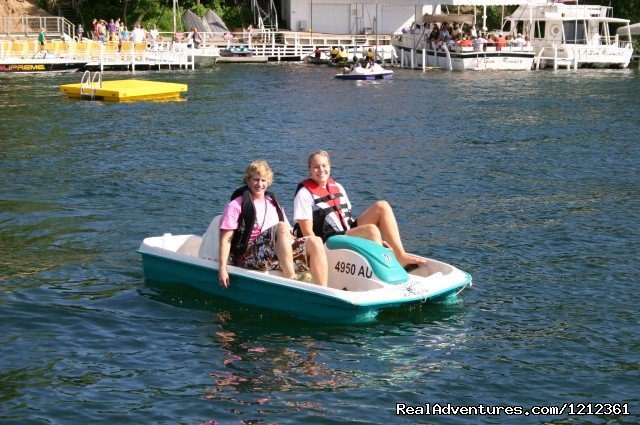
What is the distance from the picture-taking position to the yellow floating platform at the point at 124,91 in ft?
119

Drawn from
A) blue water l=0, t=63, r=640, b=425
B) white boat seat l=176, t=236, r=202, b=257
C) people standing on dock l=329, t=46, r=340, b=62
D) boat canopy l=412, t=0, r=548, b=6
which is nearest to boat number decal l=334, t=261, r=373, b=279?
blue water l=0, t=63, r=640, b=425

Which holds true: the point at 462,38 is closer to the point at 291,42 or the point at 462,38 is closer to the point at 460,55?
the point at 460,55

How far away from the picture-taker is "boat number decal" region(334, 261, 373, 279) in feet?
39.2

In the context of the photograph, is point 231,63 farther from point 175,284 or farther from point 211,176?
point 175,284

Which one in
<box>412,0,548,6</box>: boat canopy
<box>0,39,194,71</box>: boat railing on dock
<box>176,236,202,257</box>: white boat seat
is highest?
<box>412,0,548,6</box>: boat canopy

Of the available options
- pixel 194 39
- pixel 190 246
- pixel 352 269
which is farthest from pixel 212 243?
pixel 194 39

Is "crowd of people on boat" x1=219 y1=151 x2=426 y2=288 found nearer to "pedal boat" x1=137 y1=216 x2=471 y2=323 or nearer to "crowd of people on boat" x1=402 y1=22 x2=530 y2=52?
"pedal boat" x1=137 y1=216 x2=471 y2=323

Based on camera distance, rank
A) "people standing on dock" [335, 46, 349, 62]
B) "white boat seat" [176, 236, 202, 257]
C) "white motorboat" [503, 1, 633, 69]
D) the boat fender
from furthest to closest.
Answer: "people standing on dock" [335, 46, 349, 62]
"white motorboat" [503, 1, 633, 69]
"white boat seat" [176, 236, 202, 257]
the boat fender

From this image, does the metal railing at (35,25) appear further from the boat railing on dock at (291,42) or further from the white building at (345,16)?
the white building at (345,16)

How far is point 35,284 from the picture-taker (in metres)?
13.8

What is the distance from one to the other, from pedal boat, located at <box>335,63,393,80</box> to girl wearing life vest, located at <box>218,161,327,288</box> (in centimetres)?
3687

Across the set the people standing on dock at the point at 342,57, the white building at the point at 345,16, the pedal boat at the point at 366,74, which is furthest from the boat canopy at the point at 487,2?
the pedal boat at the point at 366,74

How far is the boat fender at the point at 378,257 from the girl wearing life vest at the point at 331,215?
0.95 feet

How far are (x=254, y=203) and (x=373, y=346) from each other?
204 cm
